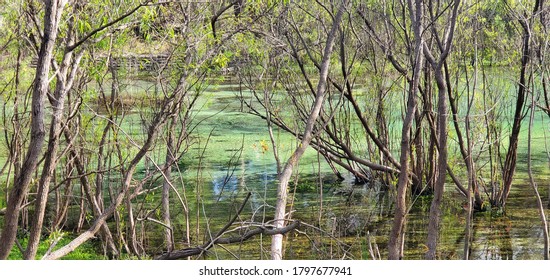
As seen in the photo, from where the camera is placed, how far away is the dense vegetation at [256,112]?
5.50 m

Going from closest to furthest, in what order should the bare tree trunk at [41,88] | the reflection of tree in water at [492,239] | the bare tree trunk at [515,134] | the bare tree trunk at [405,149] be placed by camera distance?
the bare tree trunk at [41,88] < the bare tree trunk at [405,149] < the reflection of tree in water at [492,239] < the bare tree trunk at [515,134]

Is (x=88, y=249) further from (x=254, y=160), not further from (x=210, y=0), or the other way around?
(x=254, y=160)

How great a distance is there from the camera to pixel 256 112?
865 cm

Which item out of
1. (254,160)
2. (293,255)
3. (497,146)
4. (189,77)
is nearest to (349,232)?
(293,255)

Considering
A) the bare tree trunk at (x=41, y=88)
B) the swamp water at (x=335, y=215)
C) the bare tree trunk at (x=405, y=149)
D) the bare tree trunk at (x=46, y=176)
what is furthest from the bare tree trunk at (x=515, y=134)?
the bare tree trunk at (x=41, y=88)

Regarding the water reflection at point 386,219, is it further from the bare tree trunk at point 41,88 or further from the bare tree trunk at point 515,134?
the bare tree trunk at point 41,88

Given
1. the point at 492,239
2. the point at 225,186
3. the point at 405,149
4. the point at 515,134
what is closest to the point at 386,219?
the point at 492,239

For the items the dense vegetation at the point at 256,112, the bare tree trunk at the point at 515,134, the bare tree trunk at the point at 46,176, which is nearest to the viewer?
the bare tree trunk at the point at 46,176

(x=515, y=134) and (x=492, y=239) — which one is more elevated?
(x=515, y=134)

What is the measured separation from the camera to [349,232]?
8750 mm

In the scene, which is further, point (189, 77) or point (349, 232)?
point (349, 232)

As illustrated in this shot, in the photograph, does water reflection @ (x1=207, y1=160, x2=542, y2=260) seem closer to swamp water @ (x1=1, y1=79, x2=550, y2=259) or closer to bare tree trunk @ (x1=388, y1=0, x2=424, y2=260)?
swamp water @ (x1=1, y1=79, x2=550, y2=259)

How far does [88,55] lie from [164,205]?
212 cm

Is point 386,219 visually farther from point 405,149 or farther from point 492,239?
point 405,149
